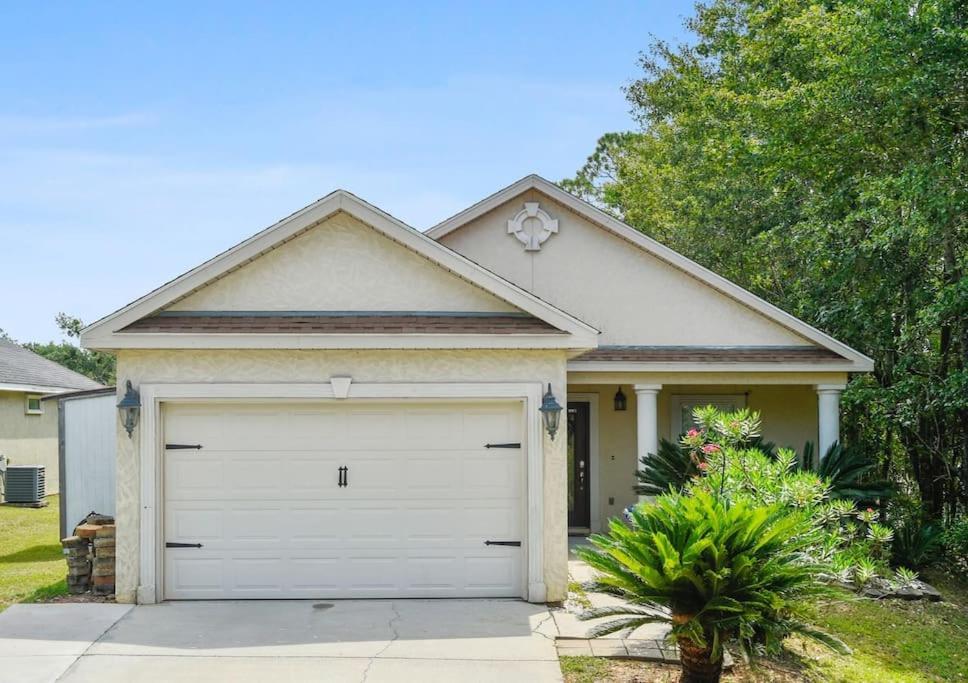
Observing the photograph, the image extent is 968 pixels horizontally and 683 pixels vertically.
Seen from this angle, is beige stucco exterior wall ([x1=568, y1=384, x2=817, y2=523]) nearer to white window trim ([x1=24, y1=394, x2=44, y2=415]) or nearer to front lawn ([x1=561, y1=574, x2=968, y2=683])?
front lawn ([x1=561, y1=574, x2=968, y2=683])

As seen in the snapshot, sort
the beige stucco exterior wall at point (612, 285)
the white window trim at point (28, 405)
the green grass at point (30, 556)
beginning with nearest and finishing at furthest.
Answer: the green grass at point (30, 556), the beige stucco exterior wall at point (612, 285), the white window trim at point (28, 405)

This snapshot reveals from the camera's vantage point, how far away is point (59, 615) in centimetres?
861

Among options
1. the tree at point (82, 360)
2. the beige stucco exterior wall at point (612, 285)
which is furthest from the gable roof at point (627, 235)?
the tree at point (82, 360)

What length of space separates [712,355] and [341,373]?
6.16 m

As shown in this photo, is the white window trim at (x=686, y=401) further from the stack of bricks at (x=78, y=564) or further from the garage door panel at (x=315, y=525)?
the stack of bricks at (x=78, y=564)

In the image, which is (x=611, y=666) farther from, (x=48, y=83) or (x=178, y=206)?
(x=178, y=206)

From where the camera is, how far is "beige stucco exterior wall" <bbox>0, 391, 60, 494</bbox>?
21.3 meters

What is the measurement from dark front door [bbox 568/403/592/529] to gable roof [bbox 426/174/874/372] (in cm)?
301

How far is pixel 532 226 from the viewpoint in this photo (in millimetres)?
13664

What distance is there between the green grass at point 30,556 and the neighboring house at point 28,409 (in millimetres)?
3011

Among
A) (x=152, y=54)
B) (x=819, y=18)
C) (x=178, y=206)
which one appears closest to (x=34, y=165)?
(x=178, y=206)

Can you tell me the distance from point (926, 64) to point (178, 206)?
49.8ft

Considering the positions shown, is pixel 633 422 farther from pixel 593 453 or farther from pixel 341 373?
pixel 341 373

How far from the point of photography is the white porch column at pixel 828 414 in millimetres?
12934
